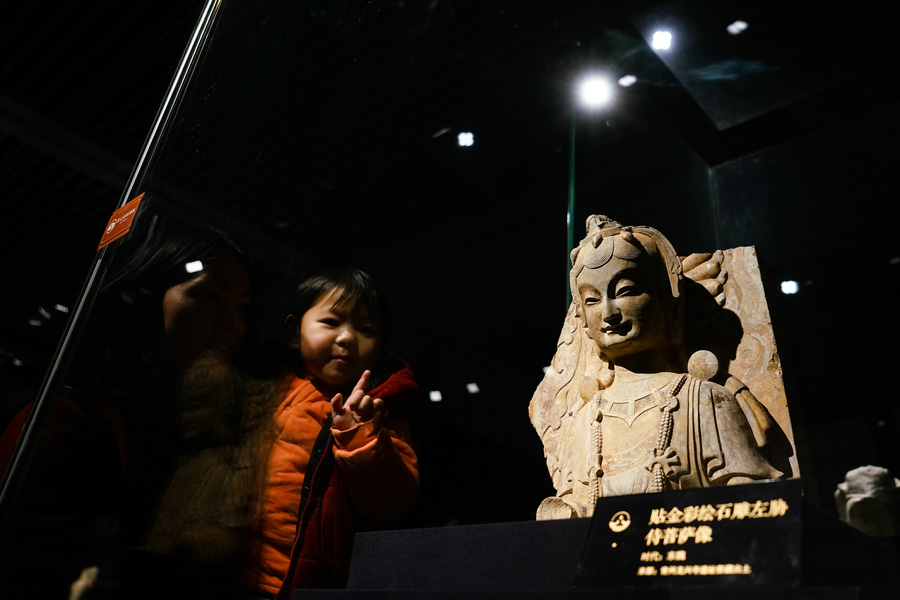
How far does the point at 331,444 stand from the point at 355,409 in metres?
0.20

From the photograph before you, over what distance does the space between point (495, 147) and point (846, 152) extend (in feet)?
6.04

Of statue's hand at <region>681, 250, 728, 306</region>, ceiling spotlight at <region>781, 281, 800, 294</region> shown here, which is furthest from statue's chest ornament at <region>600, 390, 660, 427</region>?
ceiling spotlight at <region>781, 281, 800, 294</region>

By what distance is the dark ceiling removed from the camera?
2.86 meters

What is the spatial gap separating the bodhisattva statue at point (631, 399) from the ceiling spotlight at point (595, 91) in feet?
5.77

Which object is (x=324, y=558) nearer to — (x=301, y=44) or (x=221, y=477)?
(x=221, y=477)

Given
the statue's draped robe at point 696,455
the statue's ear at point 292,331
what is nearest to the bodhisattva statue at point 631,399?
the statue's draped robe at point 696,455

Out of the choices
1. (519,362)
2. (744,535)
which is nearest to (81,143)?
(519,362)

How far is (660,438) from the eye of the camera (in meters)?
2.17

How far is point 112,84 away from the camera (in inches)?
144

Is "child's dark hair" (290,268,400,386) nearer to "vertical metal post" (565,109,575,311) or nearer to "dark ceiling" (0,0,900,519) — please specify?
"dark ceiling" (0,0,900,519)

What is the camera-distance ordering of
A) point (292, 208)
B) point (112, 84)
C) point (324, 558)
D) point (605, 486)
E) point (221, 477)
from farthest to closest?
point (112, 84) → point (292, 208) → point (324, 558) → point (221, 477) → point (605, 486)

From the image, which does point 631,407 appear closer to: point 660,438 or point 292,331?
point 660,438

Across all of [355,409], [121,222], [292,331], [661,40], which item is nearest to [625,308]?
[355,409]

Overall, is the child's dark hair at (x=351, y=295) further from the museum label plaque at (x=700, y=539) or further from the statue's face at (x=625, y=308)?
the museum label plaque at (x=700, y=539)
